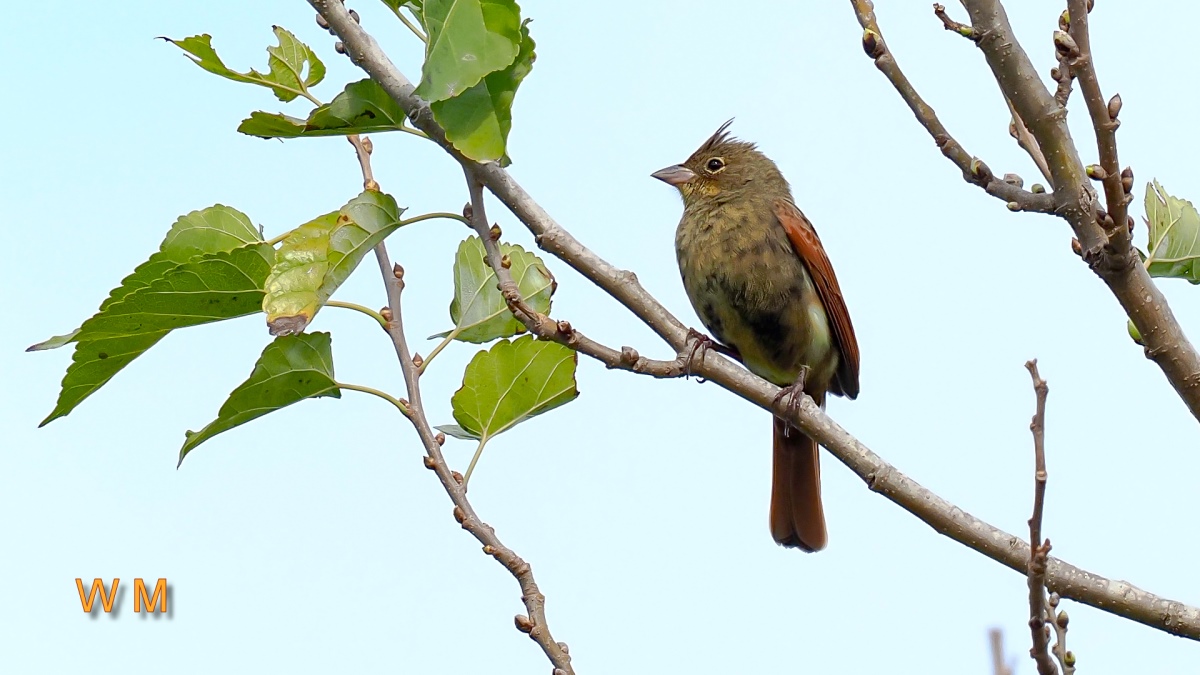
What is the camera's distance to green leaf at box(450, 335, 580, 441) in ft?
10.5

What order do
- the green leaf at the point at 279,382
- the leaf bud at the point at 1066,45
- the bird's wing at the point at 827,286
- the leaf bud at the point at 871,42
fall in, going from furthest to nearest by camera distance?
1. the bird's wing at the point at 827,286
2. the green leaf at the point at 279,382
3. the leaf bud at the point at 871,42
4. the leaf bud at the point at 1066,45

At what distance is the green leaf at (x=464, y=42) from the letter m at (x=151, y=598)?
7.32ft

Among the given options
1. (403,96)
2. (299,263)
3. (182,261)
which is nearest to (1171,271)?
(403,96)

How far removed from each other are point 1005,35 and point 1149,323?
0.75 m

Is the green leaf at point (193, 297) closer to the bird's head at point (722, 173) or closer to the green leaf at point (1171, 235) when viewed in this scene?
the green leaf at point (1171, 235)

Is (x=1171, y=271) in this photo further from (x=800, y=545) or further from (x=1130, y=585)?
(x=800, y=545)

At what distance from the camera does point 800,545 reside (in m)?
5.52

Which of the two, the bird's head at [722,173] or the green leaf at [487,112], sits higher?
the bird's head at [722,173]

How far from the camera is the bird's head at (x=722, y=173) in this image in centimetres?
555

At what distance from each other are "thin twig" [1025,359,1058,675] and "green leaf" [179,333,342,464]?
1.67m

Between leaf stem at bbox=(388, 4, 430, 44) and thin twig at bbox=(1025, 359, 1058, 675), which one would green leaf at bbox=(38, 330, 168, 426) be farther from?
thin twig at bbox=(1025, 359, 1058, 675)

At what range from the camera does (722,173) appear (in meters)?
5.67

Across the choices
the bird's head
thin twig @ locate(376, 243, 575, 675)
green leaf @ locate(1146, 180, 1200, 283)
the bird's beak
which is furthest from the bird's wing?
thin twig @ locate(376, 243, 575, 675)

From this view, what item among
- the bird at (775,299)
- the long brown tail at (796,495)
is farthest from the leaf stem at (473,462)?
the long brown tail at (796,495)
